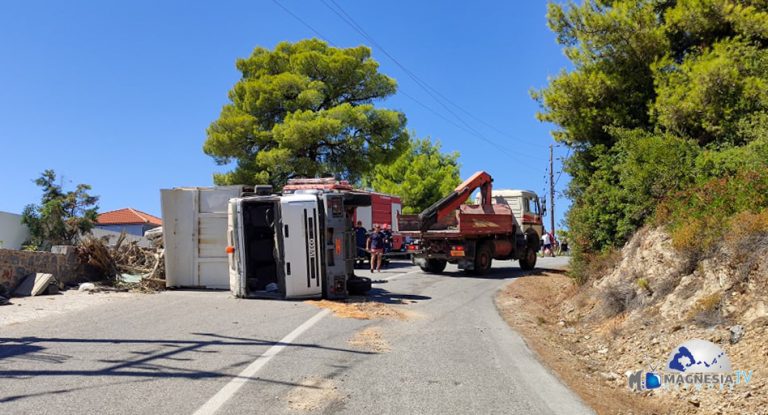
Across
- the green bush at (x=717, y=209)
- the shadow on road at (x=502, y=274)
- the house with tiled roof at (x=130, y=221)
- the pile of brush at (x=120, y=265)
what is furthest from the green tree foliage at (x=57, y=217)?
the house with tiled roof at (x=130, y=221)

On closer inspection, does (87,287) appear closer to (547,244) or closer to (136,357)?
(136,357)

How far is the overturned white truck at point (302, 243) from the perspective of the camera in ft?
40.6

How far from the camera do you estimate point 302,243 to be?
1239cm

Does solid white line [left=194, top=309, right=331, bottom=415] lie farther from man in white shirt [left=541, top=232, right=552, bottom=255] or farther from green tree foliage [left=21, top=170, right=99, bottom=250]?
man in white shirt [left=541, top=232, right=552, bottom=255]

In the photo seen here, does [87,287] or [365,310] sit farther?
[87,287]

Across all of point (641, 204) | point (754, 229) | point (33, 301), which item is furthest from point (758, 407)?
point (33, 301)

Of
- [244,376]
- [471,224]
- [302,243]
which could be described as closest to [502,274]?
[471,224]

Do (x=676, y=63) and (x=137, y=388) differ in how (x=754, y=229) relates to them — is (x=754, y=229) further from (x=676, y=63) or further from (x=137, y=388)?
(x=676, y=63)

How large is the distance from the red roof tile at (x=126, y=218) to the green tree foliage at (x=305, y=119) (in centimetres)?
2793

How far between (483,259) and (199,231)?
9757mm

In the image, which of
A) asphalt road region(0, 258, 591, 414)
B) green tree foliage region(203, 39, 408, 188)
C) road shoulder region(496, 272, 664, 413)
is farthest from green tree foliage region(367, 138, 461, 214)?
asphalt road region(0, 258, 591, 414)

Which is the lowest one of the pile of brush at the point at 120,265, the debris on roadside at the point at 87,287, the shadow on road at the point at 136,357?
the shadow on road at the point at 136,357

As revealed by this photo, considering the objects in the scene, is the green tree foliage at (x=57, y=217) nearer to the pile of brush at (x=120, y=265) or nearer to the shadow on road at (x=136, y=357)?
the pile of brush at (x=120, y=265)

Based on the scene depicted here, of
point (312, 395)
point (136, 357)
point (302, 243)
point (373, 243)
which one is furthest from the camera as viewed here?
point (373, 243)
